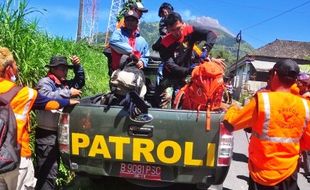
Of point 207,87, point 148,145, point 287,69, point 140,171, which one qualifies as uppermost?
point 287,69

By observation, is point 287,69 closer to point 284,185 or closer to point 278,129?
point 278,129

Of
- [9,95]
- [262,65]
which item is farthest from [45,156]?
[262,65]

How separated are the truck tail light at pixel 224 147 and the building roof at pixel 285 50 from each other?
161 feet

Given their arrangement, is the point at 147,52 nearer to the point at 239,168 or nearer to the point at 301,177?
the point at 239,168

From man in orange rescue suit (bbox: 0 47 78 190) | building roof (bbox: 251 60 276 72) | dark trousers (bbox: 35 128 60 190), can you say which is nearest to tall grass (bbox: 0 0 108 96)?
dark trousers (bbox: 35 128 60 190)

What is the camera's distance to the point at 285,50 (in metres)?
54.3

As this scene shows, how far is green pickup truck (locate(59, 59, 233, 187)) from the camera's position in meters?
4.30

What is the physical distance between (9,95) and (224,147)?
208 centimetres

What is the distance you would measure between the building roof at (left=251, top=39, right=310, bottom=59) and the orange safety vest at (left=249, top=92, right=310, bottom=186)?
163ft

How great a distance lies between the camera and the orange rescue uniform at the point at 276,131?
3.48 m

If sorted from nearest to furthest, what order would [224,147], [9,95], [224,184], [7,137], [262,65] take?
[7,137] → [9,95] → [224,147] → [224,184] → [262,65]

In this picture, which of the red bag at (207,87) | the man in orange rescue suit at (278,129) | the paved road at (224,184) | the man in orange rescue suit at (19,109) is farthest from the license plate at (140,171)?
the man in orange rescue suit at (278,129)

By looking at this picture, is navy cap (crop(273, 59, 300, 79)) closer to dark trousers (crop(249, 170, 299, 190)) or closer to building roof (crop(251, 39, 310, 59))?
dark trousers (crop(249, 170, 299, 190))

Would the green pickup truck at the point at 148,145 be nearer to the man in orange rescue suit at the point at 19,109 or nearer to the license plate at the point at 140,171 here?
the license plate at the point at 140,171
